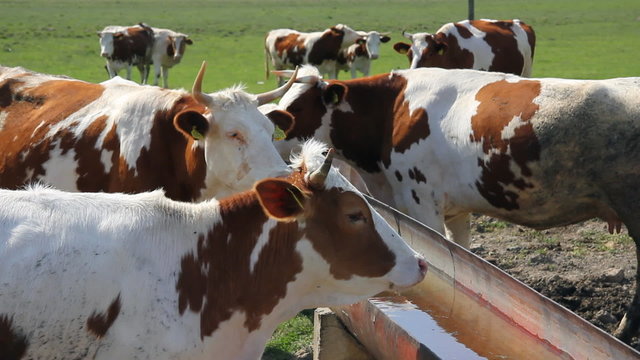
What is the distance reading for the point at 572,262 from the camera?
743 centimetres

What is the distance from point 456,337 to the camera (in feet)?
17.0

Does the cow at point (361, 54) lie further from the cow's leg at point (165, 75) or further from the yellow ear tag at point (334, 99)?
the yellow ear tag at point (334, 99)

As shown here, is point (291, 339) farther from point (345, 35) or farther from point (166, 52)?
point (166, 52)

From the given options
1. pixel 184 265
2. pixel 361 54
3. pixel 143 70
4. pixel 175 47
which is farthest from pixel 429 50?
pixel 143 70

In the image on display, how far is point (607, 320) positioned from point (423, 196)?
61.4 inches

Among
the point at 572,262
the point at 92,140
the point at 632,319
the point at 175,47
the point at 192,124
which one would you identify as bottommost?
the point at 175,47

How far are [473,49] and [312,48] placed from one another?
9.51m

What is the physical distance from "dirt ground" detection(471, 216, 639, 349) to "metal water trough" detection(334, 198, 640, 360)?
1.24 metres

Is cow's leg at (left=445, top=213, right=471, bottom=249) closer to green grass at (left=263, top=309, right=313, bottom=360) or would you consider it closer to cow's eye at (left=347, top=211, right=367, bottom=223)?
green grass at (left=263, top=309, right=313, bottom=360)

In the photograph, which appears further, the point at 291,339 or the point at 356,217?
the point at 291,339

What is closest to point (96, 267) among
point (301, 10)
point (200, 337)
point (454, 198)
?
point (200, 337)

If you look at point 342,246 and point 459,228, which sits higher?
point 342,246

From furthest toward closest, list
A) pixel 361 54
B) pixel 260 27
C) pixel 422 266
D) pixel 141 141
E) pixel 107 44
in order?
1. pixel 260 27
2. pixel 107 44
3. pixel 361 54
4. pixel 141 141
5. pixel 422 266

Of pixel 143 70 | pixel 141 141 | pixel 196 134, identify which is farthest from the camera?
pixel 143 70
